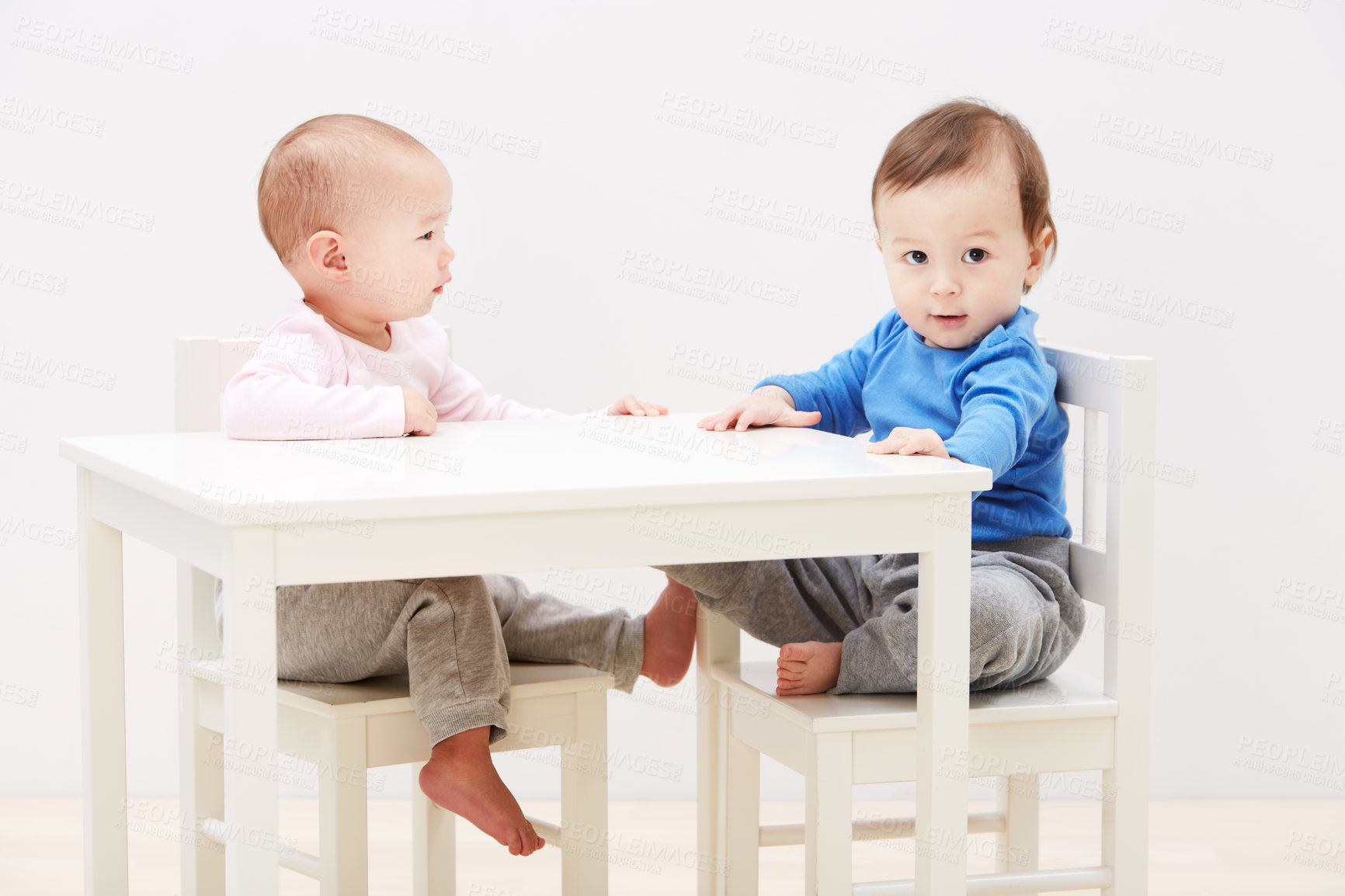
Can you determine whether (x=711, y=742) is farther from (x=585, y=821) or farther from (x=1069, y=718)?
(x=1069, y=718)

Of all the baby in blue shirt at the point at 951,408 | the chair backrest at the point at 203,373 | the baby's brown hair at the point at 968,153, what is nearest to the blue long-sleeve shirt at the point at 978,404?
the baby in blue shirt at the point at 951,408

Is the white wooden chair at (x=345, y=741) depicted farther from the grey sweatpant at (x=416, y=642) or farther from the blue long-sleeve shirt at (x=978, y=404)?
the blue long-sleeve shirt at (x=978, y=404)

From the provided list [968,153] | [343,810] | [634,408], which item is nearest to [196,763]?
[343,810]

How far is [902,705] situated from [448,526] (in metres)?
0.52

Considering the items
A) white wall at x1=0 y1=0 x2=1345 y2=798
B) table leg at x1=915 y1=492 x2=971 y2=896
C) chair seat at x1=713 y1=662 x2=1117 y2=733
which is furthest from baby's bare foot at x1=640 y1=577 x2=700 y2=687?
white wall at x1=0 y1=0 x2=1345 y2=798

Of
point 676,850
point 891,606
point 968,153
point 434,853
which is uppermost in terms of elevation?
point 968,153

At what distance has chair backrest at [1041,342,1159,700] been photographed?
4.58 feet

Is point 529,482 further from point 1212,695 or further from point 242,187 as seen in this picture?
point 1212,695

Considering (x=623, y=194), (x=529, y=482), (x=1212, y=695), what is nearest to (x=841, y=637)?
(x=529, y=482)

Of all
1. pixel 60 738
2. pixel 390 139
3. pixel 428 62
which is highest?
pixel 428 62

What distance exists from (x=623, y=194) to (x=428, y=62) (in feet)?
1.14

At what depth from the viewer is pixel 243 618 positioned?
1.00m

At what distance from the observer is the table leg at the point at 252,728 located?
100 cm

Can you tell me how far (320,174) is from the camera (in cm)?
147
